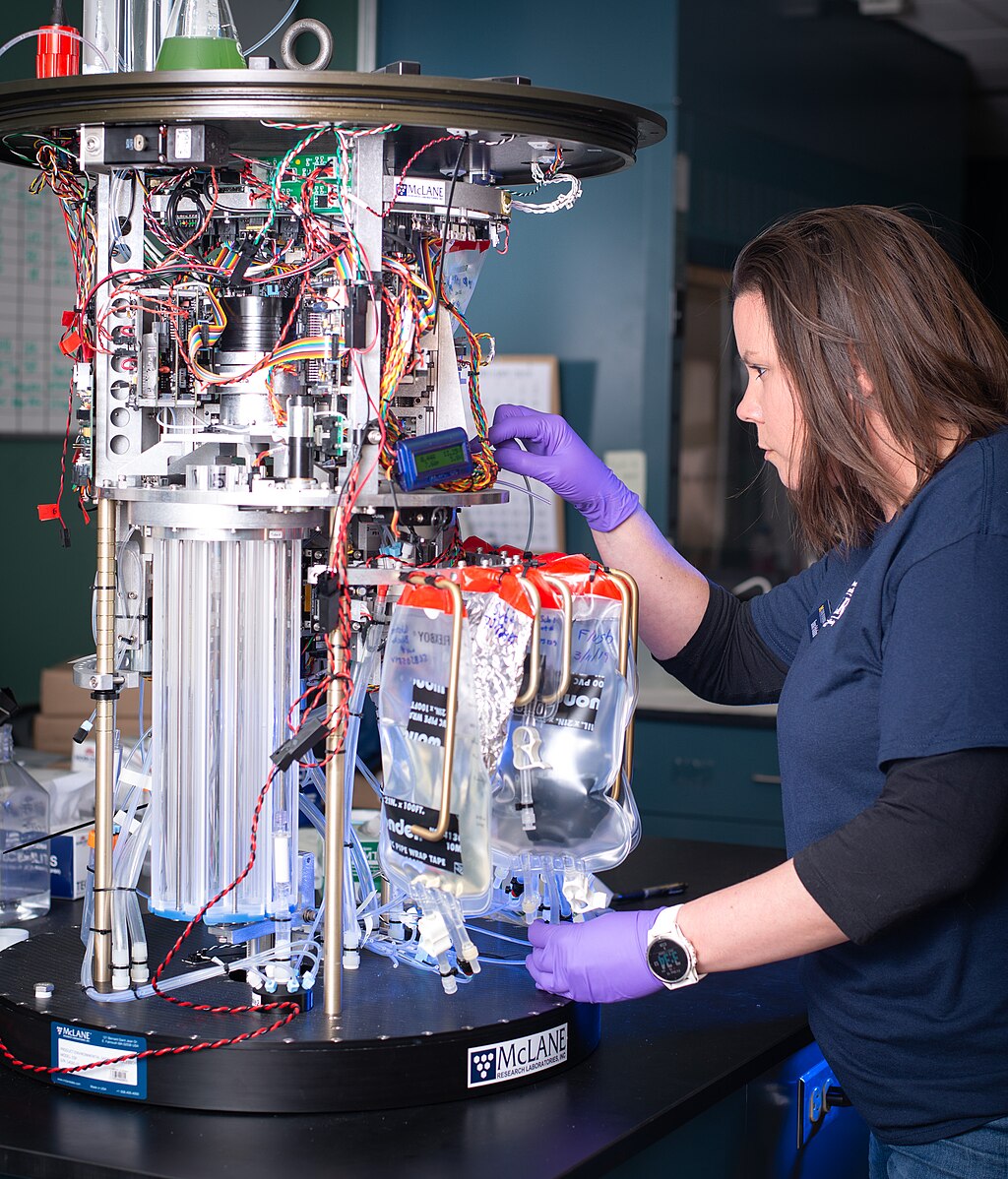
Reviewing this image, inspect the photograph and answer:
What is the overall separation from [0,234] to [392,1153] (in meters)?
2.96

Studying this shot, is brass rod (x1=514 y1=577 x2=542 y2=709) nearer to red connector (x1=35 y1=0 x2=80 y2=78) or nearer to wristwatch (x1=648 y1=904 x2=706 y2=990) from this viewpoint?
wristwatch (x1=648 y1=904 x2=706 y2=990)

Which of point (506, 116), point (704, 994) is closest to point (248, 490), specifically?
point (506, 116)

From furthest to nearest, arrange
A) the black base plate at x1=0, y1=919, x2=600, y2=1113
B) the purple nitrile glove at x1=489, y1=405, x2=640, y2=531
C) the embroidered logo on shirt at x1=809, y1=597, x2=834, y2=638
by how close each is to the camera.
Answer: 1. the purple nitrile glove at x1=489, y1=405, x2=640, y2=531
2. the embroidered logo on shirt at x1=809, y1=597, x2=834, y2=638
3. the black base plate at x1=0, y1=919, x2=600, y2=1113

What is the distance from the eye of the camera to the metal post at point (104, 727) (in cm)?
147

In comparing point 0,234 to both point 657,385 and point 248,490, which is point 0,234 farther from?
point 248,490

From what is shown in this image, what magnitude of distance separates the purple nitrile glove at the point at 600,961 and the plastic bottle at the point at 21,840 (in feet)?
2.49

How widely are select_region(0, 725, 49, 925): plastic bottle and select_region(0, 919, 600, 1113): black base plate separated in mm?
365

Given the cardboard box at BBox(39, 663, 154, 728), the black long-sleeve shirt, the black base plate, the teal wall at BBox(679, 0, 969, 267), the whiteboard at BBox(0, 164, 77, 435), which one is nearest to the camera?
the black long-sleeve shirt

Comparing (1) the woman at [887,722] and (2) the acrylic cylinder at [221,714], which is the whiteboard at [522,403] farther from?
(2) the acrylic cylinder at [221,714]

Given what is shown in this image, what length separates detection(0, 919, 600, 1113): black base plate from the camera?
1400 millimetres

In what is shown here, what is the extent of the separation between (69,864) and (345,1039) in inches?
27.6

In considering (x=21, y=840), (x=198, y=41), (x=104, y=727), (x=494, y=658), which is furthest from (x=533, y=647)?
(x=21, y=840)

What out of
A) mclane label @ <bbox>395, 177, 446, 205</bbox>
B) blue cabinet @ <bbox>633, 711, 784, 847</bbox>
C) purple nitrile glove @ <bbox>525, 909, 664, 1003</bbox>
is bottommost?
blue cabinet @ <bbox>633, 711, 784, 847</bbox>

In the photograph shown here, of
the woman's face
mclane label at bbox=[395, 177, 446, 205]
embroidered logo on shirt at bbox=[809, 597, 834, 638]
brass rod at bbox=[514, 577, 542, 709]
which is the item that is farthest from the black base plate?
mclane label at bbox=[395, 177, 446, 205]
